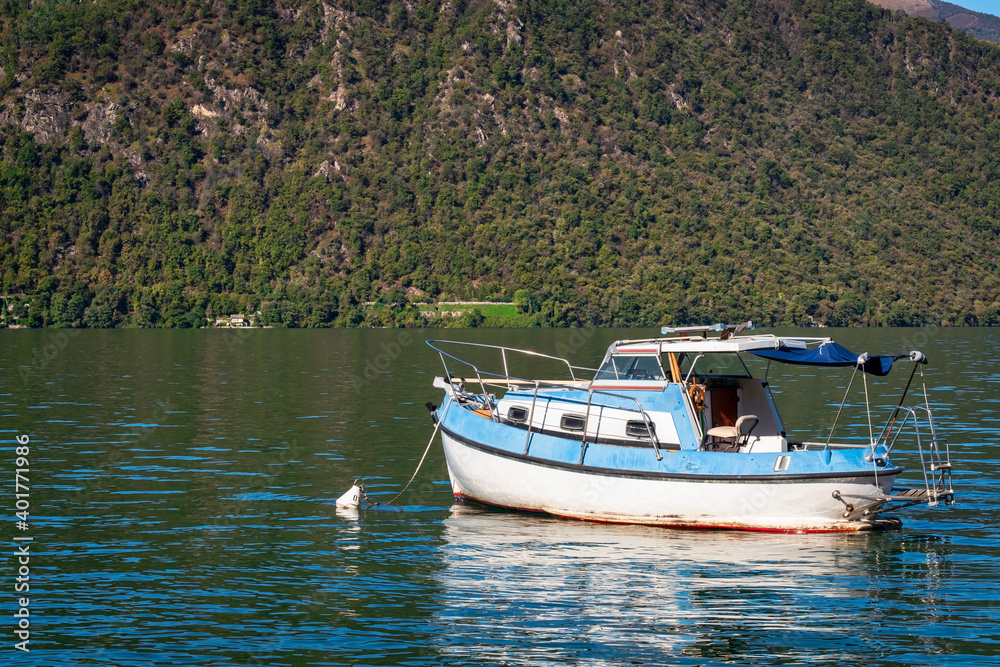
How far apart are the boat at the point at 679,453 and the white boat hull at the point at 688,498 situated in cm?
2

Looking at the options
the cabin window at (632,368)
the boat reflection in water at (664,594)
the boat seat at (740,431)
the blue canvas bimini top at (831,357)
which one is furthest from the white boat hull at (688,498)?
the blue canvas bimini top at (831,357)

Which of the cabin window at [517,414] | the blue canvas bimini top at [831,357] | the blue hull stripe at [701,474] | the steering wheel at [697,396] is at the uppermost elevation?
the blue canvas bimini top at [831,357]

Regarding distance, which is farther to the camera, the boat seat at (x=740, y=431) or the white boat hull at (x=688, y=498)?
the boat seat at (x=740, y=431)

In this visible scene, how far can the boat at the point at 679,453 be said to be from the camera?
18969 mm

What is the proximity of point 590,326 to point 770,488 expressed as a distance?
151 m

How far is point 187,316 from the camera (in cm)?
17862

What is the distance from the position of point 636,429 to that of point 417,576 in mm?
5516

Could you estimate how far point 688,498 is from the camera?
1953 cm

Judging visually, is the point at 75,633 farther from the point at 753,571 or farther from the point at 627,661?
the point at 753,571

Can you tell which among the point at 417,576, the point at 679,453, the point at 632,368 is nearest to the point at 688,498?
the point at 679,453

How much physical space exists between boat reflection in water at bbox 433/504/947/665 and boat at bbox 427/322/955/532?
1.58 feet

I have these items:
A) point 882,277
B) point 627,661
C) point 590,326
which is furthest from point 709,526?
point 882,277

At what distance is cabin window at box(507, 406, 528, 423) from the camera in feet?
72.0

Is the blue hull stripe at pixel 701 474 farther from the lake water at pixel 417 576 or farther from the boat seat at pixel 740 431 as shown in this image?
the boat seat at pixel 740 431
